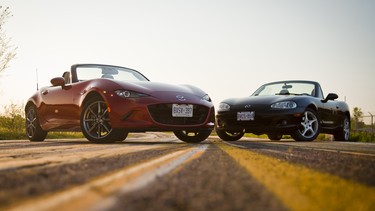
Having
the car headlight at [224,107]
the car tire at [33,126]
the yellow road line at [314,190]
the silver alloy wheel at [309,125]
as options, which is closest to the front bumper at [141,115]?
the car headlight at [224,107]

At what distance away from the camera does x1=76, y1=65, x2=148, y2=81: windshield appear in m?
8.14

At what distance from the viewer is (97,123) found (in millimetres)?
7023

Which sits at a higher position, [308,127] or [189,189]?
[189,189]

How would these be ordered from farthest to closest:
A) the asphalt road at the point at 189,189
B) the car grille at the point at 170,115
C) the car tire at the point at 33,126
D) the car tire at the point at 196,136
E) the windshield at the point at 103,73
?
the car tire at the point at 33,126, the windshield at the point at 103,73, the car tire at the point at 196,136, the car grille at the point at 170,115, the asphalt road at the point at 189,189

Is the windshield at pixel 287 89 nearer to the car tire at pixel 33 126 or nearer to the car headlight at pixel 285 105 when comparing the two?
the car headlight at pixel 285 105

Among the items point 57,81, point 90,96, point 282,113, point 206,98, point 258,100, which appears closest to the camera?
point 90,96

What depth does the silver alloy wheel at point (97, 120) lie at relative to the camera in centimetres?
696

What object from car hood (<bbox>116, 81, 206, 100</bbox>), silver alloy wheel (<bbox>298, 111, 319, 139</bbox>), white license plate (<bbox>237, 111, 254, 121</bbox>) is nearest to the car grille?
car hood (<bbox>116, 81, 206, 100</bbox>)

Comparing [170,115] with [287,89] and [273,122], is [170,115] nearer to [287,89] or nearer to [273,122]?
[273,122]

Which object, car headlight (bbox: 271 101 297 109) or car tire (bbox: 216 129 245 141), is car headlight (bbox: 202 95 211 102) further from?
car tire (bbox: 216 129 245 141)

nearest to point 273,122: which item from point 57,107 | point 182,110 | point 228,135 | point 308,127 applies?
point 308,127

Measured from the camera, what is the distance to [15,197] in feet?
4.36

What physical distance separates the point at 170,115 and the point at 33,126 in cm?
369

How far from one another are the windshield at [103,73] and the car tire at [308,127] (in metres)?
3.27
